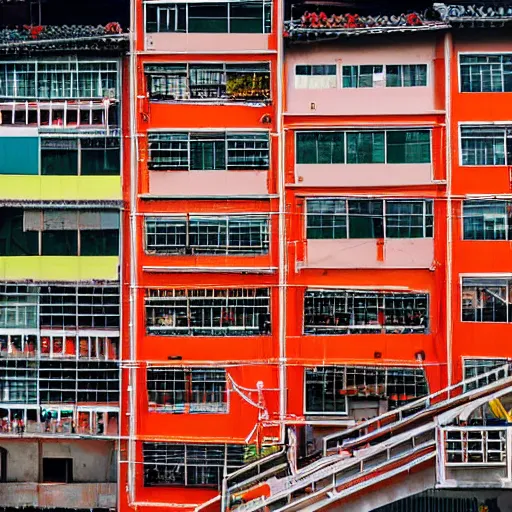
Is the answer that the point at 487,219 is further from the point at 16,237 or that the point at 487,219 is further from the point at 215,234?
the point at 16,237

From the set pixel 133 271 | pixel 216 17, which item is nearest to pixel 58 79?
pixel 216 17

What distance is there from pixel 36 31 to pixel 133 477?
9.79 m

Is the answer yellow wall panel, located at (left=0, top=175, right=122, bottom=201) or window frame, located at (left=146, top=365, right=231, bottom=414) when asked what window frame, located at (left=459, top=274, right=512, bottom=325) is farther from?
yellow wall panel, located at (left=0, top=175, right=122, bottom=201)

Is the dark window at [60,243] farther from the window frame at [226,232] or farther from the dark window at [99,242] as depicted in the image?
the window frame at [226,232]

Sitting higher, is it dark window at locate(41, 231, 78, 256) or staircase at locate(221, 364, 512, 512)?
dark window at locate(41, 231, 78, 256)

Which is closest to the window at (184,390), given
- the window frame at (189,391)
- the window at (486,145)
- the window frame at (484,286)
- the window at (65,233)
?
the window frame at (189,391)

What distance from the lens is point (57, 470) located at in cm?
1551

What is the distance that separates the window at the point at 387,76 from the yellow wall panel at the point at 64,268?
6496mm

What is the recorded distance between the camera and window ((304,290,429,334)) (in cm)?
1461

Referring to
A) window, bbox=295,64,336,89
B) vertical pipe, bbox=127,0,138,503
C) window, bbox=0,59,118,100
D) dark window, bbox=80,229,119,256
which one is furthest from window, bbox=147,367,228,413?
window, bbox=295,64,336,89

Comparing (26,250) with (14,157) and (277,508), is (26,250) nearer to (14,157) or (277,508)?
(14,157)

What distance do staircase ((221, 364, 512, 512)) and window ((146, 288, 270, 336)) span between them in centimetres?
282

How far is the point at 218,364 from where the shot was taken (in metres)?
14.7

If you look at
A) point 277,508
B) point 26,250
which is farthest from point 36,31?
point 277,508
